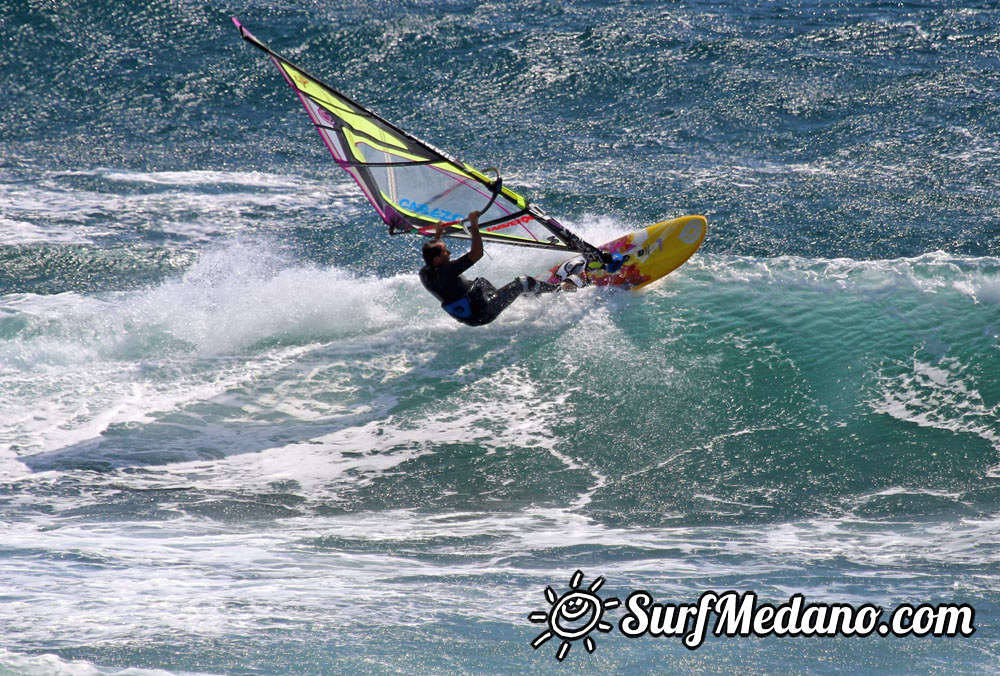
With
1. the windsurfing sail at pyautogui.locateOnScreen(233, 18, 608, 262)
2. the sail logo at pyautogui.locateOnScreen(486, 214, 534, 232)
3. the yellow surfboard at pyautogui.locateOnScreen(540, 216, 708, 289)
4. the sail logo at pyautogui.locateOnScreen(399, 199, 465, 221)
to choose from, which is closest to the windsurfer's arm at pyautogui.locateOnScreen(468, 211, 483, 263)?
the windsurfing sail at pyautogui.locateOnScreen(233, 18, 608, 262)

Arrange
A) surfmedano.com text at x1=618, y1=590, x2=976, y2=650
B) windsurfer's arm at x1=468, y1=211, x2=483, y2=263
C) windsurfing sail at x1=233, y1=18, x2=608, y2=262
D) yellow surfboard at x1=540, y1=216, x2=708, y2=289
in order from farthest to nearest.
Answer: yellow surfboard at x1=540, y1=216, x2=708, y2=289 → windsurfing sail at x1=233, y1=18, x2=608, y2=262 → windsurfer's arm at x1=468, y1=211, x2=483, y2=263 → surfmedano.com text at x1=618, y1=590, x2=976, y2=650

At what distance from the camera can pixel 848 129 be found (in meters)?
12.2

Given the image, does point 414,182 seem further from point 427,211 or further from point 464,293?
point 464,293

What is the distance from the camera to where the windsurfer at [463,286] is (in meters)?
7.00

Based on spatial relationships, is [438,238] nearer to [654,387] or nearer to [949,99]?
[654,387]

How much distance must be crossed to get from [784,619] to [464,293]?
3743 mm

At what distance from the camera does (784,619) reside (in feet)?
15.4

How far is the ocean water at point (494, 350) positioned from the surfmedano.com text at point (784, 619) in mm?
97

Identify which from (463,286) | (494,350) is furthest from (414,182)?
(494,350)

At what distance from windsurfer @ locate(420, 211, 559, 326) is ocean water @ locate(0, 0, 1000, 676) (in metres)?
0.53

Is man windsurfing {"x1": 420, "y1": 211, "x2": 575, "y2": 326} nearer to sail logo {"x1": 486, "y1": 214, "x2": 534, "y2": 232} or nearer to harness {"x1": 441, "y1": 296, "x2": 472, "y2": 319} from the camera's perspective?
harness {"x1": 441, "y1": 296, "x2": 472, "y2": 319}

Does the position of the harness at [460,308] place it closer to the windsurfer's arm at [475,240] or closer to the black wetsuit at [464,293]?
the black wetsuit at [464,293]

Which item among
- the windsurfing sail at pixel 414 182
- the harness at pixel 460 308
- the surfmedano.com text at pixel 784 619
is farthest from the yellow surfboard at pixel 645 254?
the surfmedano.com text at pixel 784 619

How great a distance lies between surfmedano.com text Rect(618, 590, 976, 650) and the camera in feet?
15.0
